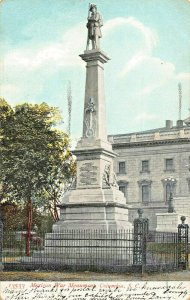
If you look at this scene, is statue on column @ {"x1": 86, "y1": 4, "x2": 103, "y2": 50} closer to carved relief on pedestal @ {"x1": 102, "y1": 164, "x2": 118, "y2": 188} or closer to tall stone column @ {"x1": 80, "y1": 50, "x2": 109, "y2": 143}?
tall stone column @ {"x1": 80, "y1": 50, "x2": 109, "y2": 143}

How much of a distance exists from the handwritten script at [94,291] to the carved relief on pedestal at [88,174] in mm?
Answer: 7905

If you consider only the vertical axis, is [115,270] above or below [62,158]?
below

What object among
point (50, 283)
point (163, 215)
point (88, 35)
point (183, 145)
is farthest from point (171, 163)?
point (50, 283)

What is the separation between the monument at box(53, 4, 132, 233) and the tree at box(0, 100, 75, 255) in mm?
8326

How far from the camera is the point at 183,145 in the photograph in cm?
5616

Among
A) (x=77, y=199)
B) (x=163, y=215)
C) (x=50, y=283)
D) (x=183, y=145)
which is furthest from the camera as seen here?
(x=183, y=145)

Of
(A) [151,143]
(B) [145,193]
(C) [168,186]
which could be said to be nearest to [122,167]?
(B) [145,193]

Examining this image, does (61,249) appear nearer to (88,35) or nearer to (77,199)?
(77,199)

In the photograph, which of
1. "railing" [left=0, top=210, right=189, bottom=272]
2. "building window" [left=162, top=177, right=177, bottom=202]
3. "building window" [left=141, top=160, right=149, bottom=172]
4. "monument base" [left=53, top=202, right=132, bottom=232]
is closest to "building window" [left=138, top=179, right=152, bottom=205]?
"building window" [left=141, top=160, right=149, bottom=172]

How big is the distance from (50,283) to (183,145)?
44.8 m

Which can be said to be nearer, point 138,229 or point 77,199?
point 138,229

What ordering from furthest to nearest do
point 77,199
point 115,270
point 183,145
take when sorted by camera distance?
1. point 183,145
2. point 77,199
3. point 115,270

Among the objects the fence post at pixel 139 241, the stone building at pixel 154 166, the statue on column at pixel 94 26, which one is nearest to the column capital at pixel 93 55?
the statue on column at pixel 94 26

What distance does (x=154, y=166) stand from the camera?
191 feet
